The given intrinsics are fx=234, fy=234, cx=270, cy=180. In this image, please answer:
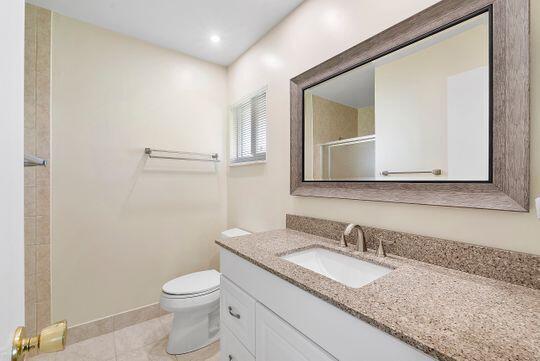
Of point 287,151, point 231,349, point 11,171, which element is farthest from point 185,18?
point 231,349

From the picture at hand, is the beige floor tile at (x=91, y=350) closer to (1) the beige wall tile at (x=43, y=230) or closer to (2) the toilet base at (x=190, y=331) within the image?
(2) the toilet base at (x=190, y=331)

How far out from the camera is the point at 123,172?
6.34 ft

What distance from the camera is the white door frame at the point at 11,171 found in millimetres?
354

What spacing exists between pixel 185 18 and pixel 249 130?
37.9 inches

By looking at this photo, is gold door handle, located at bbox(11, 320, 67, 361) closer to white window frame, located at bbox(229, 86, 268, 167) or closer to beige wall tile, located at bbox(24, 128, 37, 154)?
white window frame, located at bbox(229, 86, 268, 167)

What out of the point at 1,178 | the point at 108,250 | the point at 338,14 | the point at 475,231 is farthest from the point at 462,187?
the point at 108,250

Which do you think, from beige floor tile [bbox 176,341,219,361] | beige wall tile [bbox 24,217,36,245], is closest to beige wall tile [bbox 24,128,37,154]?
beige wall tile [bbox 24,217,36,245]

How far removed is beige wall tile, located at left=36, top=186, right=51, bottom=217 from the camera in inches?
64.1

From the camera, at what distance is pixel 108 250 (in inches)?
73.7

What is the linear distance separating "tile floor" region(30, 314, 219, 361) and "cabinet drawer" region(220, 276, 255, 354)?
610 mm

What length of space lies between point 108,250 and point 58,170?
0.70 metres

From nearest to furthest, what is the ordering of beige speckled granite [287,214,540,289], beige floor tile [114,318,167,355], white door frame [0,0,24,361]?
white door frame [0,0,24,361] < beige speckled granite [287,214,540,289] < beige floor tile [114,318,167,355]

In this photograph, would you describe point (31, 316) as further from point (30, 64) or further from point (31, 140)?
point (30, 64)

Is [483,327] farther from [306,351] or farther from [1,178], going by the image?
[1,178]
